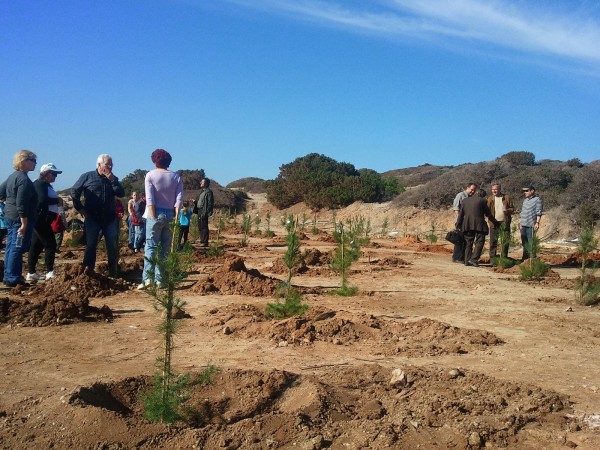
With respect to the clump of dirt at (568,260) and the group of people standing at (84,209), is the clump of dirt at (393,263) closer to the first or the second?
the clump of dirt at (568,260)

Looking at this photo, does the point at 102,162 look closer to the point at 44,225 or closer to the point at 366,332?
the point at 44,225

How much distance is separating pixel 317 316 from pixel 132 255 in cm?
811

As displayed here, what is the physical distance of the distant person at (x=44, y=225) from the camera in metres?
8.56

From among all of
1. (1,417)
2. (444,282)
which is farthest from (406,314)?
(1,417)

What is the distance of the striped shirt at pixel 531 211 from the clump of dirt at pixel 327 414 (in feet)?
26.2

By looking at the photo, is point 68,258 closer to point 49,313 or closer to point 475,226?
point 49,313

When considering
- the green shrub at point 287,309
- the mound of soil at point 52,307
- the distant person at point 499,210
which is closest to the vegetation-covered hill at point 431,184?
the distant person at point 499,210

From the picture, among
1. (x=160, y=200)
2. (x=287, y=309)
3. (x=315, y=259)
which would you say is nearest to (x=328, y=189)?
(x=315, y=259)

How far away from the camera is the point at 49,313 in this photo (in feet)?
20.8

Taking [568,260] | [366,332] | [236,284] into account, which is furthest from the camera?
[568,260]

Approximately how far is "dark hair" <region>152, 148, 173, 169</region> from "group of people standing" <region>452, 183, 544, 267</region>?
6549 millimetres

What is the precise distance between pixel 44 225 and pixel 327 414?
6283 mm

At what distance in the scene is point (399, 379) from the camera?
4426mm

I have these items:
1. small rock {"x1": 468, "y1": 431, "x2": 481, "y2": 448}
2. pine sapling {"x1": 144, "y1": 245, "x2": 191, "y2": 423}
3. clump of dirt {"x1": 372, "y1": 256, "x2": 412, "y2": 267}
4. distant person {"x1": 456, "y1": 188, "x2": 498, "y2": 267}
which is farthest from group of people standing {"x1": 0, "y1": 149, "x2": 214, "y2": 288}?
distant person {"x1": 456, "y1": 188, "x2": 498, "y2": 267}
